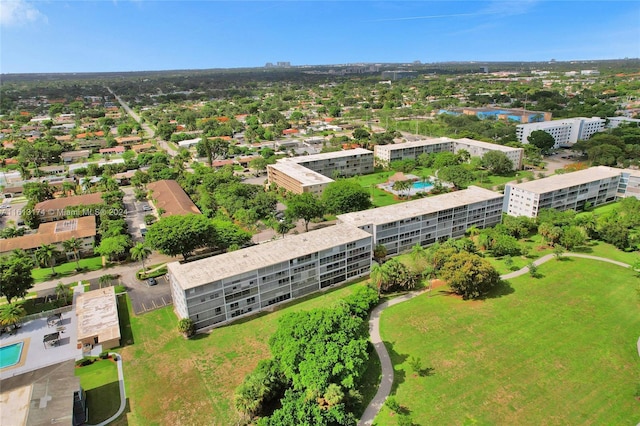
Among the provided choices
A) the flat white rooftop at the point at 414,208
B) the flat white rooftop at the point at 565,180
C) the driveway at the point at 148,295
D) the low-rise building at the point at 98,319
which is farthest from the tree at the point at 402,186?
the low-rise building at the point at 98,319

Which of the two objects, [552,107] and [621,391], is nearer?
[621,391]

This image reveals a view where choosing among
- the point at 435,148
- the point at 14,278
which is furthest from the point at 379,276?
the point at 435,148

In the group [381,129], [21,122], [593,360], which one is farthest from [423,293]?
[21,122]

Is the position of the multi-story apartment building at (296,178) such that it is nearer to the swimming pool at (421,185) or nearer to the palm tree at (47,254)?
the swimming pool at (421,185)

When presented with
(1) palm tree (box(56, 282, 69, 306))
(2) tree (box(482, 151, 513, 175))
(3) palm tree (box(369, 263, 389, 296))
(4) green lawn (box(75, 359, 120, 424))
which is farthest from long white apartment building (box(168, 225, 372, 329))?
(2) tree (box(482, 151, 513, 175))

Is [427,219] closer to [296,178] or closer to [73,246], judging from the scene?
[296,178]

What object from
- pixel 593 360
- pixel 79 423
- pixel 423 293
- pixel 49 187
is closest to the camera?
pixel 79 423

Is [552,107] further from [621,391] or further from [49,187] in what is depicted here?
[49,187]
